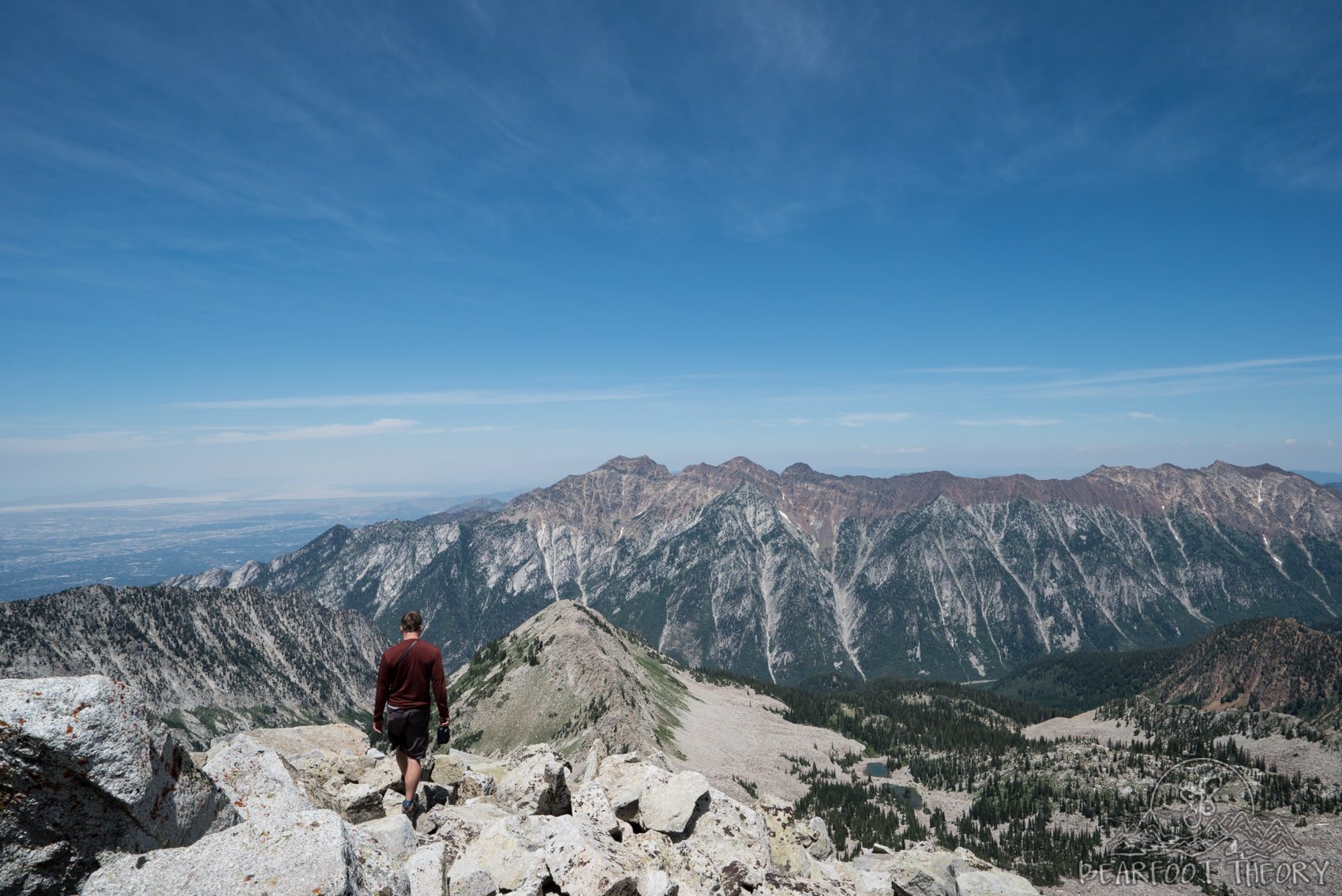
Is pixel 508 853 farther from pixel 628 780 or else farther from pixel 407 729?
pixel 628 780

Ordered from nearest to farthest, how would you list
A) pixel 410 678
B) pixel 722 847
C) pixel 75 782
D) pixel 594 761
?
pixel 75 782 → pixel 410 678 → pixel 722 847 → pixel 594 761

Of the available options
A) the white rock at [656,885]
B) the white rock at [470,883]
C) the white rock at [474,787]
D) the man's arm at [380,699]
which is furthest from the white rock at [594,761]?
the white rock at [470,883]

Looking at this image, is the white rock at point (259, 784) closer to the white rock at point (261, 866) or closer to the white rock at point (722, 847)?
the white rock at point (261, 866)

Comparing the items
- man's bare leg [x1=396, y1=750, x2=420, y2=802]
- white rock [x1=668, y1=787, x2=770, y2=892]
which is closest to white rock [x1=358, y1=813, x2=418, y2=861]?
man's bare leg [x1=396, y1=750, x2=420, y2=802]

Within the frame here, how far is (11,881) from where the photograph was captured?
904 centimetres

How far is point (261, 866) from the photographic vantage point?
10570 mm

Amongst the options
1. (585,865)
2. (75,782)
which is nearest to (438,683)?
(585,865)

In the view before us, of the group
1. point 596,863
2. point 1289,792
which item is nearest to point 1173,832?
point 1289,792

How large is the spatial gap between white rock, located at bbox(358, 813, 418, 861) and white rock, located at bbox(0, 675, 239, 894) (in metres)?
7.08

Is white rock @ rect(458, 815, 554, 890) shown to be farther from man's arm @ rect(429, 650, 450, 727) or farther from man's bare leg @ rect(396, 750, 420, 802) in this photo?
man's arm @ rect(429, 650, 450, 727)

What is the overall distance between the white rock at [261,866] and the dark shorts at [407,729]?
30.0 ft

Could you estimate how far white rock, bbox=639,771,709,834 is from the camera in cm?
2159

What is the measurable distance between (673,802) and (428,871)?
9408 millimetres

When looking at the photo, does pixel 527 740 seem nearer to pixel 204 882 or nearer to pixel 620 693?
pixel 620 693
